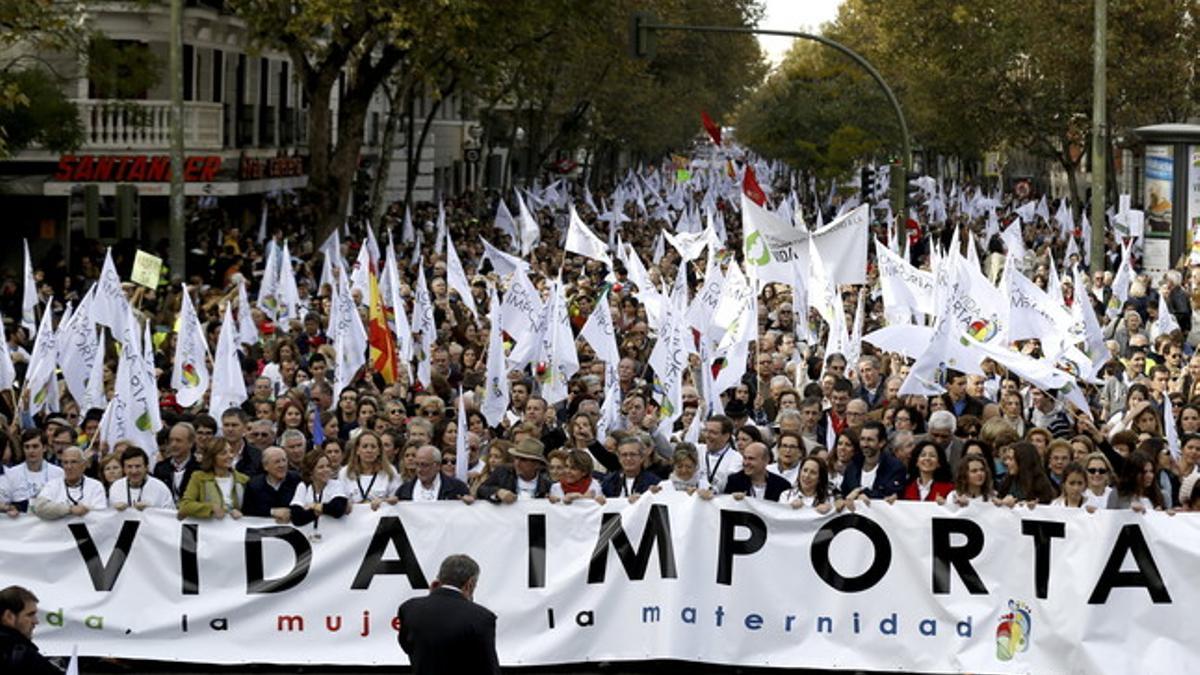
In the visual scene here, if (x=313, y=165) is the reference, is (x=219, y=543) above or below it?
below

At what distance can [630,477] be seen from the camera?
1263 centimetres

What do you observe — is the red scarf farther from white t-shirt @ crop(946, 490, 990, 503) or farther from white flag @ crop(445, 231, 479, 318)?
white flag @ crop(445, 231, 479, 318)

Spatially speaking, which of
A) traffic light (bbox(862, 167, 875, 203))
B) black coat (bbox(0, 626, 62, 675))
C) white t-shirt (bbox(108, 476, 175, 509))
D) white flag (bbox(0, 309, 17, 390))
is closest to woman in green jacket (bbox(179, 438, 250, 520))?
white t-shirt (bbox(108, 476, 175, 509))

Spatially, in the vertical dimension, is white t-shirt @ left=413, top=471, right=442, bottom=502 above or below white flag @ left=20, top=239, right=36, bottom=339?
below

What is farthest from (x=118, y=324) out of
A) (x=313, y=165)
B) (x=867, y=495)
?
(x=313, y=165)

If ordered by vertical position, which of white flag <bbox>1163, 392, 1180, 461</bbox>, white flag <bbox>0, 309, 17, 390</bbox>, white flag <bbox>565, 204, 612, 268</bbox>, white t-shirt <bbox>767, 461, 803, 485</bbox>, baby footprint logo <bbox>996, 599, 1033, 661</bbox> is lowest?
baby footprint logo <bbox>996, 599, 1033, 661</bbox>

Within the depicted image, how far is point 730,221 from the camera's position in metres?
53.9

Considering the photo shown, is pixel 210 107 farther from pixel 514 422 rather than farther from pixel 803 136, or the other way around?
pixel 803 136

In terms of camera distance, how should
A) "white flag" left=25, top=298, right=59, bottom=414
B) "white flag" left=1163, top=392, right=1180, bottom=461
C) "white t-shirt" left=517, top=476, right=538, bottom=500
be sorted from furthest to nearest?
1. "white flag" left=25, top=298, right=59, bottom=414
2. "white flag" left=1163, top=392, right=1180, bottom=461
3. "white t-shirt" left=517, top=476, right=538, bottom=500

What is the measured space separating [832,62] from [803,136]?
13996 millimetres

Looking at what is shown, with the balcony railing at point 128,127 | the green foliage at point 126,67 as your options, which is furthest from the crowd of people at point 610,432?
the balcony railing at point 128,127

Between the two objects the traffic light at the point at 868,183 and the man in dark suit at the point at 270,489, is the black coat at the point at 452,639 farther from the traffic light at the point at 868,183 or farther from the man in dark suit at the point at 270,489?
the traffic light at the point at 868,183

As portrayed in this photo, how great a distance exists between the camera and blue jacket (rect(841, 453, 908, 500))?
12.6m

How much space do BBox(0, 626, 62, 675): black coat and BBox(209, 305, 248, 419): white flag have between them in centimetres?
823
